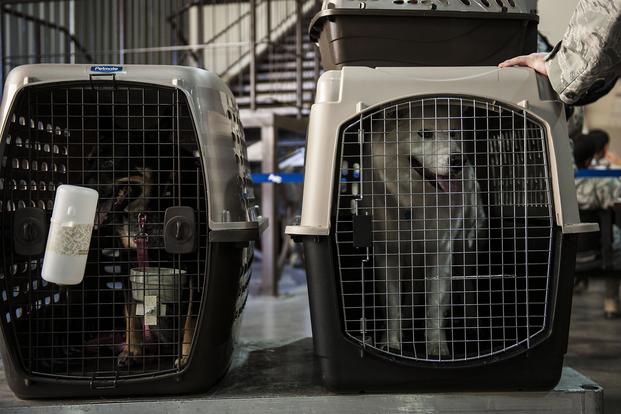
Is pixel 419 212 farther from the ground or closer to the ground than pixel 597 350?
farther from the ground

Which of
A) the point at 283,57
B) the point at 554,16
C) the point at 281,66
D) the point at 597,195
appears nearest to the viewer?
the point at 554,16

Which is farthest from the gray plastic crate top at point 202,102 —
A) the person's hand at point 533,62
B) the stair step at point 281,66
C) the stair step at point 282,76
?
the stair step at point 281,66

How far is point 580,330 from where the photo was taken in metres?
2.97

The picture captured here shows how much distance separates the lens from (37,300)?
1.48 m

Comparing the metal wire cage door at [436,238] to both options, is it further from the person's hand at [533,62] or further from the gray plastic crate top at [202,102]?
the gray plastic crate top at [202,102]

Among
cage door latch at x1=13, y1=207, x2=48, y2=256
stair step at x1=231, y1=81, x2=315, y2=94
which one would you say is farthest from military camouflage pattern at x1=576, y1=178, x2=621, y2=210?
stair step at x1=231, y1=81, x2=315, y2=94

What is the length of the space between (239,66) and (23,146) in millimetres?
6151

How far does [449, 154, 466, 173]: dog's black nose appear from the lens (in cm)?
140

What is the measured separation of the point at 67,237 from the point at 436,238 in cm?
79

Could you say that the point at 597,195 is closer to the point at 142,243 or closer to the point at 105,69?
the point at 142,243

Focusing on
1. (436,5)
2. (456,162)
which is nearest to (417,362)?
(456,162)

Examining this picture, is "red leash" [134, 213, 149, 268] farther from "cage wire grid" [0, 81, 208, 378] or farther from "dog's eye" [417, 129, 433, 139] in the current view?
"dog's eye" [417, 129, 433, 139]

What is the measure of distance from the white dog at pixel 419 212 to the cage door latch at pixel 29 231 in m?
0.70

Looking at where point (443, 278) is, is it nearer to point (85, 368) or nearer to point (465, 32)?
point (465, 32)
